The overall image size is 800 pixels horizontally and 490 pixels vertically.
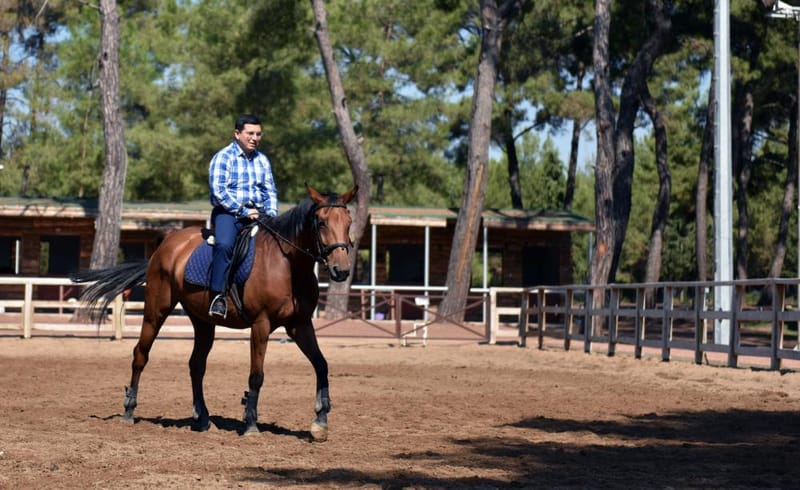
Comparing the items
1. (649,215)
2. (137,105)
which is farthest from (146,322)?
(649,215)

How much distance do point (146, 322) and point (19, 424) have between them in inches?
59.2

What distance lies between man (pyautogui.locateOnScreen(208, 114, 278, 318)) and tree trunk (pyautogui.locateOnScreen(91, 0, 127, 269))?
2127 cm

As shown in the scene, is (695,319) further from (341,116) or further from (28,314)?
(341,116)

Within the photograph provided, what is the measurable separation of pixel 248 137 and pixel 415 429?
2906mm

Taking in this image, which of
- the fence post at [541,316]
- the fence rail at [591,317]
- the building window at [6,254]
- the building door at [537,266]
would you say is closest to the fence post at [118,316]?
the fence rail at [591,317]

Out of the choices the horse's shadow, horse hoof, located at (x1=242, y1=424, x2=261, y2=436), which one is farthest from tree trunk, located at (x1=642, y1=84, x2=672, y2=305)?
horse hoof, located at (x1=242, y1=424, x2=261, y2=436)

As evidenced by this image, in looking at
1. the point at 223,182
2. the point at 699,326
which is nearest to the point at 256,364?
→ the point at 223,182

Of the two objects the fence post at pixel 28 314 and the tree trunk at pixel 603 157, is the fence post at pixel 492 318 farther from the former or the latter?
the fence post at pixel 28 314

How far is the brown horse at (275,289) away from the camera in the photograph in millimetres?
9305

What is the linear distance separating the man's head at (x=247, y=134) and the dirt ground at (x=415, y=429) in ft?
8.10

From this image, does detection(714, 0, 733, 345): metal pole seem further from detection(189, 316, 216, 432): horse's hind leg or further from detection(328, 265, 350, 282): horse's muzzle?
detection(328, 265, 350, 282): horse's muzzle

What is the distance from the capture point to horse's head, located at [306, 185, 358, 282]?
9070 millimetres

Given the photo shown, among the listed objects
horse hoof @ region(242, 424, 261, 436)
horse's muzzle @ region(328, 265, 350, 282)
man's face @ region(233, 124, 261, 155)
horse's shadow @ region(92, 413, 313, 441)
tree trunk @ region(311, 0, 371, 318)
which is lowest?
horse's shadow @ region(92, 413, 313, 441)

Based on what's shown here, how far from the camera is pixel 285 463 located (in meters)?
7.99
